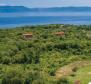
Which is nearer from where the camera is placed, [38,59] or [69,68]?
[69,68]

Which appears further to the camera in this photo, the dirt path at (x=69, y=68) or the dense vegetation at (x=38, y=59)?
the dirt path at (x=69, y=68)

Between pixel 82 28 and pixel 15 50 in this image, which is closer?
pixel 15 50

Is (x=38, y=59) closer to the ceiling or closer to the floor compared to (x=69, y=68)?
closer to the ceiling

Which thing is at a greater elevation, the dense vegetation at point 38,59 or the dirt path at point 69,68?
the dense vegetation at point 38,59

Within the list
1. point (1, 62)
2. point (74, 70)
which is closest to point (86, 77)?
point (74, 70)

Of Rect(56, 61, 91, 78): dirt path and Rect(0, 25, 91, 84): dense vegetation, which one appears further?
Rect(56, 61, 91, 78): dirt path

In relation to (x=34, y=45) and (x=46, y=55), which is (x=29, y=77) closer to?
(x=46, y=55)

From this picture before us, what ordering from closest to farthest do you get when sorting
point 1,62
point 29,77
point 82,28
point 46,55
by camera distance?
1. point 29,77
2. point 1,62
3. point 46,55
4. point 82,28

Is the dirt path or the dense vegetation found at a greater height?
the dense vegetation
